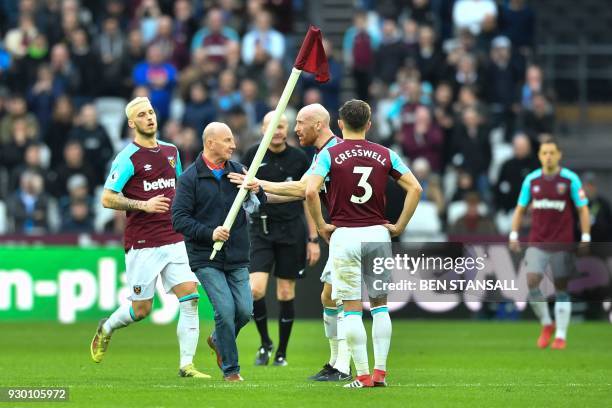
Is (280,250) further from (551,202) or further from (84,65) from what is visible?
(84,65)

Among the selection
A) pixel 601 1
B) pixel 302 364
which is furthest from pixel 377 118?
pixel 302 364

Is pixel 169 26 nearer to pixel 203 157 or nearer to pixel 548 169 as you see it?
pixel 548 169

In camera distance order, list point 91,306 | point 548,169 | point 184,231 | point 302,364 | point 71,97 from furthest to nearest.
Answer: point 71,97, point 91,306, point 548,169, point 302,364, point 184,231

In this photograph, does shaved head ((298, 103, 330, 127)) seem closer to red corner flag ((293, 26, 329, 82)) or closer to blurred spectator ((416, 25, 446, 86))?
red corner flag ((293, 26, 329, 82))

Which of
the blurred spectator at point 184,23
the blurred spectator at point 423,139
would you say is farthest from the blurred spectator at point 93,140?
the blurred spectator at point 423,139

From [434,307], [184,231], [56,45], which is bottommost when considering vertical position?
[434,307]

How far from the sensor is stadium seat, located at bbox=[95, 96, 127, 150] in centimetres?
2806

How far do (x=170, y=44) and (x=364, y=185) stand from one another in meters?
15.9

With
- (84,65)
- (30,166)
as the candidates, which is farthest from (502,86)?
(30,166)

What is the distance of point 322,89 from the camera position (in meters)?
27.8

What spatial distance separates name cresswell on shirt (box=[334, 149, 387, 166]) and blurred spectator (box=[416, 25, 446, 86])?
15115 millimetres

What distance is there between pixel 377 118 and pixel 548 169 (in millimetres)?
8590

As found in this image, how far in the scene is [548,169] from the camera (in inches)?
758

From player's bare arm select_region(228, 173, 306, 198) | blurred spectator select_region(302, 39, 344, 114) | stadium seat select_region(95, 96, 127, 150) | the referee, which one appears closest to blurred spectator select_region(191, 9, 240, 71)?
blurred spectator select_region(302, 39, 344, 114)
